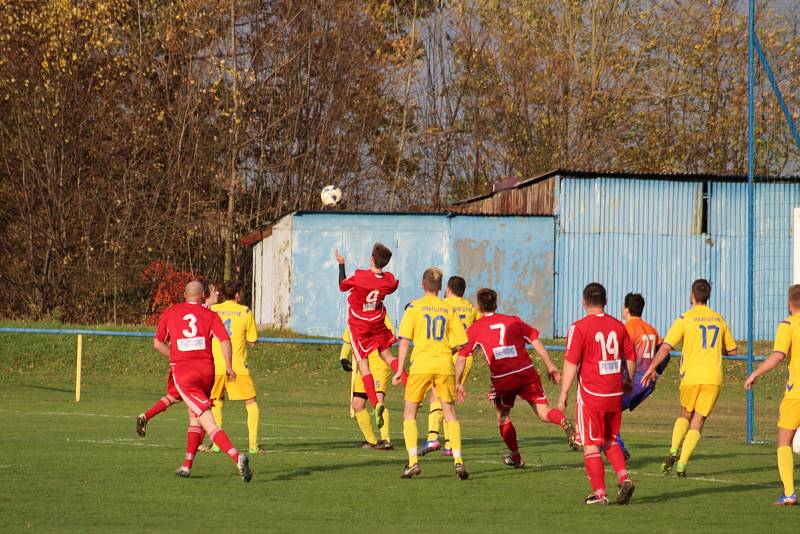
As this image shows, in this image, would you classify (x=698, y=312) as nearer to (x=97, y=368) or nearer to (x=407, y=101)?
(x=97, y=368)

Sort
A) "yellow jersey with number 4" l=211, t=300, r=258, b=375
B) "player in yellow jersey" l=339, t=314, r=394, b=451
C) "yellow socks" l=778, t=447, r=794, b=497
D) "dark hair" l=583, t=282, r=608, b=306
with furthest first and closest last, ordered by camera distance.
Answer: "player in yellow jersey" l=339, t=314, r=394, b=451 → "yellow jersey with number 4" l=211, t=300, r=258, b=375 → "yellow socks" l=778, t=447, r=794, b=497 → "dark hair" l=583, t=282, r=608, b=306

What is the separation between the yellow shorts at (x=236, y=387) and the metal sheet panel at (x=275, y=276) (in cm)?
2162

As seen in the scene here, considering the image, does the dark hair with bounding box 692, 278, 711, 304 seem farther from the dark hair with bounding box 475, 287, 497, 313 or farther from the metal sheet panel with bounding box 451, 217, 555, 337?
the metal sheet panel with bounding box 451, 217, 555, 337

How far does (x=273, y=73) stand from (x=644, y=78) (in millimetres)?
14055

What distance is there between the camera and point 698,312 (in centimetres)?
1365

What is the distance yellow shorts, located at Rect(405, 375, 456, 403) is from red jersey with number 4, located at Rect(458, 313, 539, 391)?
0.48 meters

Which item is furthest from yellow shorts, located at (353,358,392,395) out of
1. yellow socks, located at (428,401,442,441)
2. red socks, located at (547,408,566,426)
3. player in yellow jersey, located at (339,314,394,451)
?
red socks, located at (547,408,566,426)

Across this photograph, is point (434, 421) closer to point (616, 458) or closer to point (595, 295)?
point (616, 458)

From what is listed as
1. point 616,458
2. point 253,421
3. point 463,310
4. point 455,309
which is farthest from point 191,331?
point 616,458

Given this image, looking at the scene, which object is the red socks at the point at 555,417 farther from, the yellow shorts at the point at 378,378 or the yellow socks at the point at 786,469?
the yellow shorts at the point at 378,378

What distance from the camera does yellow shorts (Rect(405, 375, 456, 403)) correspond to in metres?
12.9

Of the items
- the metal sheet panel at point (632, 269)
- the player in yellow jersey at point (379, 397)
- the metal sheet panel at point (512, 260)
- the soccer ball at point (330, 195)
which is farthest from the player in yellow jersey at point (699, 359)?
the metal sheet panel at point (632, 269)

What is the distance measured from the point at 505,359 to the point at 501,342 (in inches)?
9.0

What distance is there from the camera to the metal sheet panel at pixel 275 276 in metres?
36.9
